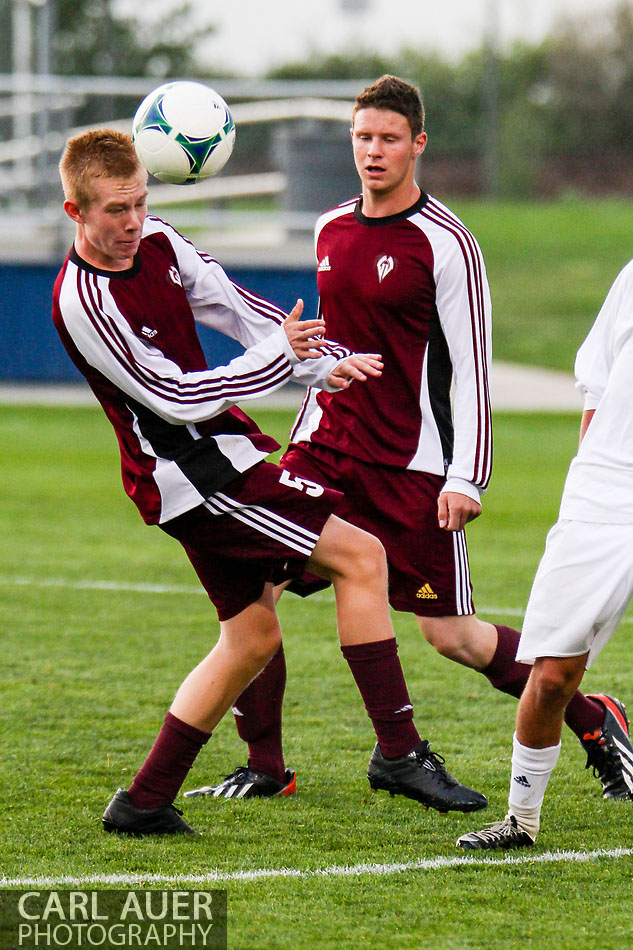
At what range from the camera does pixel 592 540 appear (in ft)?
12.3

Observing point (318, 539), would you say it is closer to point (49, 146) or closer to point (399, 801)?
point (399, 801)

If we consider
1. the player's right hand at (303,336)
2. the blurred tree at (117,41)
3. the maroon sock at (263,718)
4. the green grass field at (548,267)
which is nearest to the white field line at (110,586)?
the maroon sock at (263,718)

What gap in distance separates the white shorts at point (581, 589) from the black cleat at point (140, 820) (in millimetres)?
1184

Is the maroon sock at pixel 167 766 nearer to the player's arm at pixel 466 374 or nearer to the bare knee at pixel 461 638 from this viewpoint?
the bare knee at pixel 461 638

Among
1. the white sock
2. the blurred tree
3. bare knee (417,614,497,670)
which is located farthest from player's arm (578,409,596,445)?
the blurred tree

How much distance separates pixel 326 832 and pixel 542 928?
0.93m

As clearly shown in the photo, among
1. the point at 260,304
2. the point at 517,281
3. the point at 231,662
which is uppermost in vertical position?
the point at 260,304

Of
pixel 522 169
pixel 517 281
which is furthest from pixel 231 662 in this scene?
pixel 522 169

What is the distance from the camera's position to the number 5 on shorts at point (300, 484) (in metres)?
4.19

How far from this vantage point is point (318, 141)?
56.3 ft

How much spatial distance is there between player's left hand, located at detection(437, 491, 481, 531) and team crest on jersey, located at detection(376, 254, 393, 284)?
73 cm

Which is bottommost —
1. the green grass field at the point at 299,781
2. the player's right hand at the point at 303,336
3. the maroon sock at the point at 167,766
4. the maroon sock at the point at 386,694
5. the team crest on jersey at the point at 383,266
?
the green grass field at the point at 299,781

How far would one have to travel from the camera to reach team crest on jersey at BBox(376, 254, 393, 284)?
4.64 m

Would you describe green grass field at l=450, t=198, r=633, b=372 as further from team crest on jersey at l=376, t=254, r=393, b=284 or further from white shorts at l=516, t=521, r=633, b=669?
white shorts at l=516, t=521, r=633, b=669
